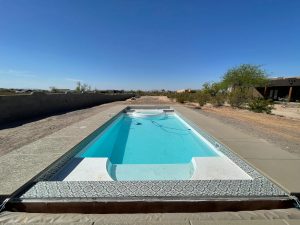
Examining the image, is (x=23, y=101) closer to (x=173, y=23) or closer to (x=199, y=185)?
(x=199, y=185)

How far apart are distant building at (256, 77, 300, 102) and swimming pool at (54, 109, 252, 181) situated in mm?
23624

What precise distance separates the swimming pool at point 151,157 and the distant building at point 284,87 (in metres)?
23.6

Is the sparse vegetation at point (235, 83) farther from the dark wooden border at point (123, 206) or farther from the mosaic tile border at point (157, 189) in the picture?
the dark wooden border at point (123, 206)

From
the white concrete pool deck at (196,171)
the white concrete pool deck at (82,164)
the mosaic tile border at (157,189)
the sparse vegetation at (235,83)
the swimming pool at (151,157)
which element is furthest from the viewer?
the sparse vegetation at (235,83)

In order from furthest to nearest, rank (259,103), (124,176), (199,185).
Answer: (259,103) → (124,176) → (199,185)

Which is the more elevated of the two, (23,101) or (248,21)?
(248,21)

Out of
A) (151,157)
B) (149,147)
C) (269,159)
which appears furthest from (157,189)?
(149,147)

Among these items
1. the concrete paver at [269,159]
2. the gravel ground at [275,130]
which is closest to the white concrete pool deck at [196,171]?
the concrete paver at [269,159]

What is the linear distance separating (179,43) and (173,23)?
4.53 meters

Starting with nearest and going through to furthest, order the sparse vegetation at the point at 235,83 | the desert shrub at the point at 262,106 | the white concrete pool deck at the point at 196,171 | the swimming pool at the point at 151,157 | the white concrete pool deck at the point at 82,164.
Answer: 1. the white concrete pool deck at the point at 82,164
2. the white concrete pool deck at the point at 196,171
3. the swimming pool at the point at 151,157
4. the desert shrub at the point at 262,106
5. the sparse vegetation at the point at 235,83

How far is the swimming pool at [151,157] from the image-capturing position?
3064 mm

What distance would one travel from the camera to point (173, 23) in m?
15.7

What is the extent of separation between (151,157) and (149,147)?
2.72ft

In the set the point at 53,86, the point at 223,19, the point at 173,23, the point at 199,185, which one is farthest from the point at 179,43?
the point at 53,86
